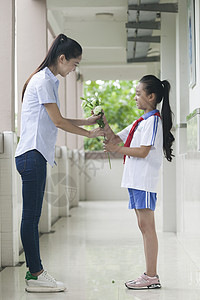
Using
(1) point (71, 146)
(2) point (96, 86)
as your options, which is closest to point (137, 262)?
(1) point (71, 146)

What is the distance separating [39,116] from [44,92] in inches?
5.8

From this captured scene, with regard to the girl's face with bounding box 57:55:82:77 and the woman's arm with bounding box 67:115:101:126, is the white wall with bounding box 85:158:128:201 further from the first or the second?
the girl's face with bounding box 57:55:82:77

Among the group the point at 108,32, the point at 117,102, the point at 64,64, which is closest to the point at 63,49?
the point at 64,64

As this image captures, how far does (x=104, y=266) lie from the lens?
4.17 meters

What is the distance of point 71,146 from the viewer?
32.5 feet

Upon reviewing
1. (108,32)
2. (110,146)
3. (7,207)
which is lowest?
(7,207)

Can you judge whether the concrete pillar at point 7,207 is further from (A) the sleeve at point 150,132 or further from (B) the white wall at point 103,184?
(B) the white wall at point 103,184

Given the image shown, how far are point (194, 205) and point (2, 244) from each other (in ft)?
5.14

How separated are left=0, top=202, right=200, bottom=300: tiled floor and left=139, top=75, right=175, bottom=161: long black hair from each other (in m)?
0.87

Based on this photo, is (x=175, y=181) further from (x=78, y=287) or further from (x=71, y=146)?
(x=71, y=146)

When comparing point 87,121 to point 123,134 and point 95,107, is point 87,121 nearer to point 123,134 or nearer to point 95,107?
point 95,107

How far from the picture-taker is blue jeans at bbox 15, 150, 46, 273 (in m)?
3.22

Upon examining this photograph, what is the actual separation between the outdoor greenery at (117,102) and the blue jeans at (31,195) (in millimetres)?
13914

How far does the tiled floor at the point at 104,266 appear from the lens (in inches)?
131
